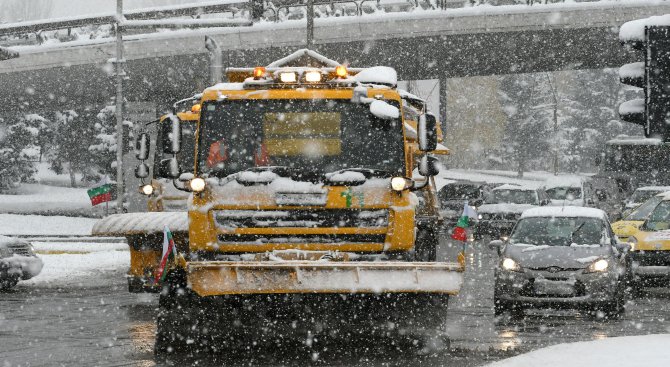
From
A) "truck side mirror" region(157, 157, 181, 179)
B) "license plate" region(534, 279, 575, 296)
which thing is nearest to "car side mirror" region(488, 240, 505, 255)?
"license plate" region(534, 279, 575, 296)

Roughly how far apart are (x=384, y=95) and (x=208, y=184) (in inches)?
79.4

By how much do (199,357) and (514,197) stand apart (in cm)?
2926

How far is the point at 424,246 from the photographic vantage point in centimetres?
1340

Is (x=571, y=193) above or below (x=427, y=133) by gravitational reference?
below

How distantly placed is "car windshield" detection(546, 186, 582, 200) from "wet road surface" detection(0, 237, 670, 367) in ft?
82.5

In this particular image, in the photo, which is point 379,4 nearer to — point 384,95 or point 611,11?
point 611,11

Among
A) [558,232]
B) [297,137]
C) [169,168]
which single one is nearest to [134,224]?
[169,168]

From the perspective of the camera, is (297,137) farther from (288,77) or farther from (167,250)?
(167,250)

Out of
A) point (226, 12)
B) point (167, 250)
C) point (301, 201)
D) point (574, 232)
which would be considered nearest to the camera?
point (301, 201)

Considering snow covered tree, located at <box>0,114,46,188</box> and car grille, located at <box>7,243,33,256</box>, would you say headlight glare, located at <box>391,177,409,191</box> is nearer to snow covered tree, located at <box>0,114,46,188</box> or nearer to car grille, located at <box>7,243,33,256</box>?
car grille, located at <box>7,243,33,256</box>

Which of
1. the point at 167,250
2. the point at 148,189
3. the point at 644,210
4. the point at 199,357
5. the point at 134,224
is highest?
the point at 167,250

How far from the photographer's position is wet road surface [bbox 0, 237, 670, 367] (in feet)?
36.8

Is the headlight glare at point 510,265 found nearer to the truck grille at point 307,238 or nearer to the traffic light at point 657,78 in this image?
the truck grille at point 307,238

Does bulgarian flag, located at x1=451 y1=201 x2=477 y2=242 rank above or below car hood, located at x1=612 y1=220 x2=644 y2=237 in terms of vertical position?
below
